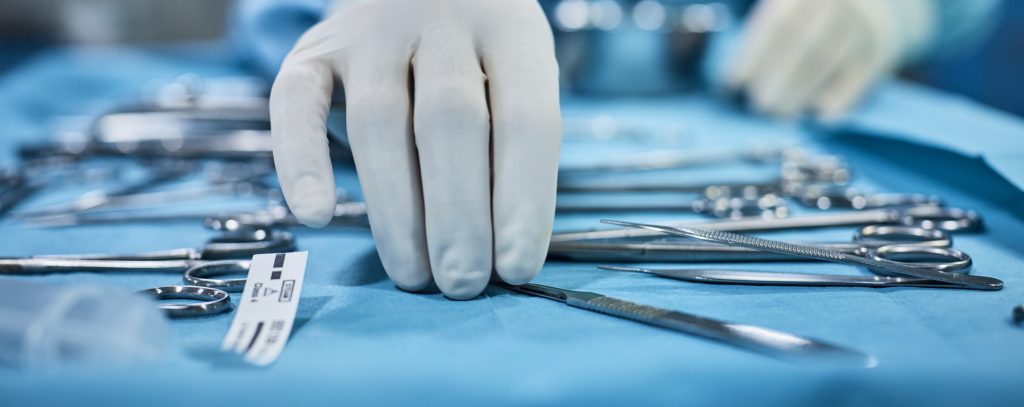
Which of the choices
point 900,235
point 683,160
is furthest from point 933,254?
point 683,160

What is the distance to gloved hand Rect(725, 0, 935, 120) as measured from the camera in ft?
4.66

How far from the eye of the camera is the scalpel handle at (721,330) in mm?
487

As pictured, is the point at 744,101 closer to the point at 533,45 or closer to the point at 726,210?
the point at 726,210

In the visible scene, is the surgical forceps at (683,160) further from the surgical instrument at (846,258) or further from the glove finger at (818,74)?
the surgical instrument at (846,258)

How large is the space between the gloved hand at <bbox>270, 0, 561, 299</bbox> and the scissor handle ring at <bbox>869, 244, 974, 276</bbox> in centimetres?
30

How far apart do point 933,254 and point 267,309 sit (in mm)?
561

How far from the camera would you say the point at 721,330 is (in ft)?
1.71

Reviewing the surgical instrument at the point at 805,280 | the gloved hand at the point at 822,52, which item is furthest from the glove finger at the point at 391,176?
the gloved hand at the point at 822,52

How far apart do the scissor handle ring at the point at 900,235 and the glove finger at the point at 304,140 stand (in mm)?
503

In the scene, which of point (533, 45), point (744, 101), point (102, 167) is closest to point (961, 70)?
point (744, 101)

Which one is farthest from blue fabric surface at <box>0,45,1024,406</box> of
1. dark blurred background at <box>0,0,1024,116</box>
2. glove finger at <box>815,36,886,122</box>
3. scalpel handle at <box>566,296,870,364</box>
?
dark blurred background at <box>0,0,1024,116</box>

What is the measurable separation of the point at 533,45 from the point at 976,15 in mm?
1445

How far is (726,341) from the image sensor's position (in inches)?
20.5

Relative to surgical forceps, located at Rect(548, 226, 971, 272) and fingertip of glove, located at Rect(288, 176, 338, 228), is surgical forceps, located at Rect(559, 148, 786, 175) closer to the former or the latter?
surgical forceps, located at Rect(548, 226, 971, 272)
